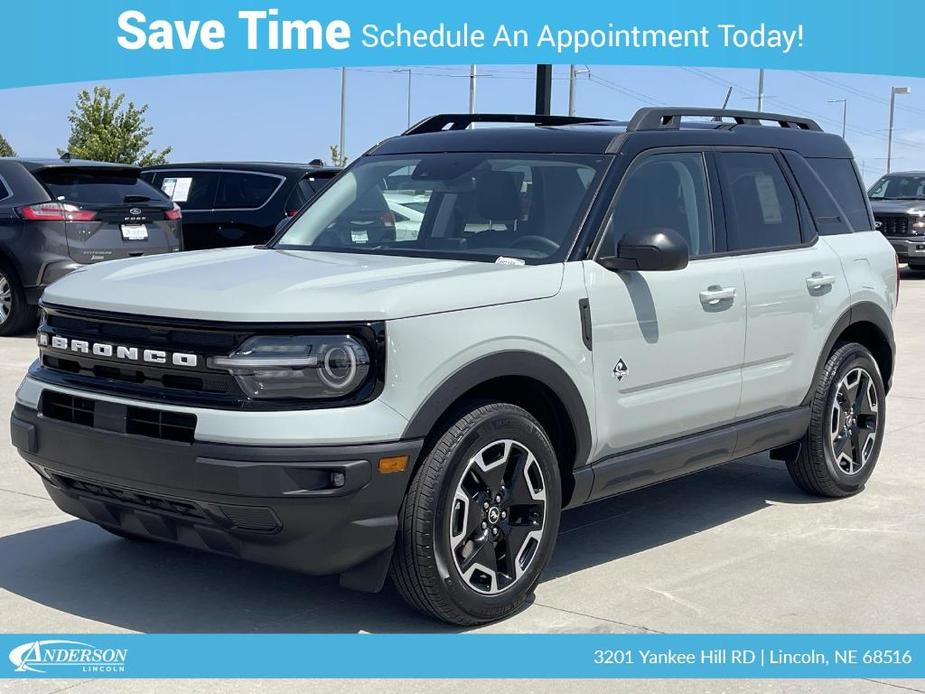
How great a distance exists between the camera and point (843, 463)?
22.3 ft

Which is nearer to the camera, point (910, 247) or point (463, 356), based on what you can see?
point (463, 356)

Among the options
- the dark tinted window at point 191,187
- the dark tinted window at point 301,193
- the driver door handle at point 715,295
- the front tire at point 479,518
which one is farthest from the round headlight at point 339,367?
the dark tinted window at point 191,187

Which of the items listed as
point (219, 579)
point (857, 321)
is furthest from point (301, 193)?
point (219, 579)

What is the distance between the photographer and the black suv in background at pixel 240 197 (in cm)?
1412

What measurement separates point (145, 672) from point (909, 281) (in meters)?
21.2

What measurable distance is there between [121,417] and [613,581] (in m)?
2.06

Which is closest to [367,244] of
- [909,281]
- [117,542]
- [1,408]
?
[117,542]

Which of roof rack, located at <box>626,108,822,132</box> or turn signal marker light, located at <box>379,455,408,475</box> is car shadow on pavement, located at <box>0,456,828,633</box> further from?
roof rack, located at <box>626,108,822,132</box>

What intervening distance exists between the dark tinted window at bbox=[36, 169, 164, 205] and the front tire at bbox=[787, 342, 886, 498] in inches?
322

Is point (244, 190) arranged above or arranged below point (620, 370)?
above

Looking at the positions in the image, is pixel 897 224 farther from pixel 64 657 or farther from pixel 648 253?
pixel 64 657

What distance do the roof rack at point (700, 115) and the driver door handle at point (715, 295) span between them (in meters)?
0.76

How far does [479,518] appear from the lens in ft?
15.5

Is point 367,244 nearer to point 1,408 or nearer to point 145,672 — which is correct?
point 145,672
